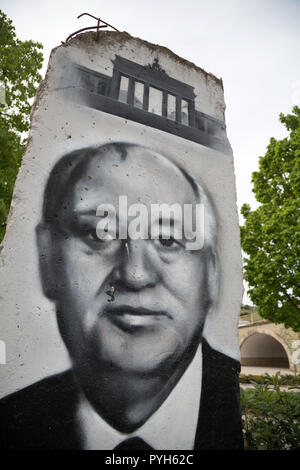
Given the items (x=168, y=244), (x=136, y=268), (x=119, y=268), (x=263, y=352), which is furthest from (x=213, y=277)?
(x=263, y=352)

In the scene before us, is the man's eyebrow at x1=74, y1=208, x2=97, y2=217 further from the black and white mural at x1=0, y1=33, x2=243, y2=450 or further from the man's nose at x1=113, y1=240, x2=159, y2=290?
the man's nose at x1=113, y1=240, x2=159, y2=290

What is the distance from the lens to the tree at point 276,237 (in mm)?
7656

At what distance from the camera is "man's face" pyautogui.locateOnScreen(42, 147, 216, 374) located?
1.92m

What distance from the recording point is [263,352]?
21.6 m

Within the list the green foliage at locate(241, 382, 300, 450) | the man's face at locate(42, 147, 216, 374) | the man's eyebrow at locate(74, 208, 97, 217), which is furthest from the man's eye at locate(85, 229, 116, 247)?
the green foliage at locate(241, 382, 300, 450)

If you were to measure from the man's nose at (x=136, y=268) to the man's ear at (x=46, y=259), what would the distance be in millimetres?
433

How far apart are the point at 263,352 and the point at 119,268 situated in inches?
907

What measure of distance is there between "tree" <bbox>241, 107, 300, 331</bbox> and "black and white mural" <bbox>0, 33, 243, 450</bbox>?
574cm

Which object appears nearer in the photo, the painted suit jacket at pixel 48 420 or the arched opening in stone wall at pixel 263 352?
the painted suit jacket at pixel 48 420

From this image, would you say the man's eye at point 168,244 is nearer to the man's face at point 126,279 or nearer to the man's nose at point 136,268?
the man's face at point 126,279

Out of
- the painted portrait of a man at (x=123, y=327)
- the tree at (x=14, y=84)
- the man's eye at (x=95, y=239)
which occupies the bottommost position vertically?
the painted portrait of a man at (x=123, y=327)

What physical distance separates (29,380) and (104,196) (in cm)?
131

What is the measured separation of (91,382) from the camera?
1.81 m

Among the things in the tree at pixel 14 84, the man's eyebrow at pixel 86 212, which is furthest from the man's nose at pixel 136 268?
the tree at pixel 14 84
